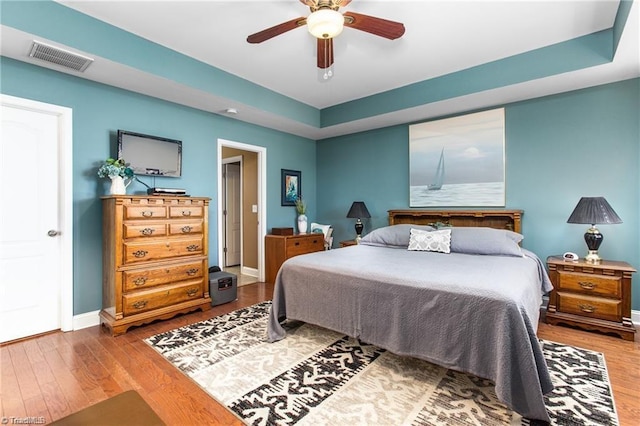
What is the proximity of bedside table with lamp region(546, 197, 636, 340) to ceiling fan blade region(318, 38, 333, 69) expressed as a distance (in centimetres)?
283

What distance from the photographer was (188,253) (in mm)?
3357

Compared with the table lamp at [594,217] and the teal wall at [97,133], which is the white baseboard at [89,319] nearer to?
the teal wall at [97,133]

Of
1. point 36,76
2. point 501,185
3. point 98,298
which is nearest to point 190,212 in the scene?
point 98,298

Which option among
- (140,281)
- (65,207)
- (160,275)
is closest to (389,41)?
(160,275)

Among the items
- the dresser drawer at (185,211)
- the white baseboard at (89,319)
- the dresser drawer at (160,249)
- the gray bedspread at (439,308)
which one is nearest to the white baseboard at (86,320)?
the white baseboard at (89,319)

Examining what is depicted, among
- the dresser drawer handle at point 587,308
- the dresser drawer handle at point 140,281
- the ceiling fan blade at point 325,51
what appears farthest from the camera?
the dresser drawer handle at point 140,281

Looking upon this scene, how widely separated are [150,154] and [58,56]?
3.71 feet

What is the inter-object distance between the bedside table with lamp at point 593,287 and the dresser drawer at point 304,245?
3190mm

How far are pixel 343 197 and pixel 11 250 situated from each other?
423cm

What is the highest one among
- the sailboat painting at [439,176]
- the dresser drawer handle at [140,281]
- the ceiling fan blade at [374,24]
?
the ceiling fan blade at [374,24]

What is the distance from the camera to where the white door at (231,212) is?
6.20 meters

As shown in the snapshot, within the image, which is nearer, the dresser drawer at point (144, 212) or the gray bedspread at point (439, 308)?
the gray bedspread at point (439, 308)

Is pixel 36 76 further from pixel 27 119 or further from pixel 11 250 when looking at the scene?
pixel 11 250

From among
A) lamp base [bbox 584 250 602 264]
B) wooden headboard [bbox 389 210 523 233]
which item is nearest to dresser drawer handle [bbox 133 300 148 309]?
wooden headboard [bbox 389 210 523 233]
